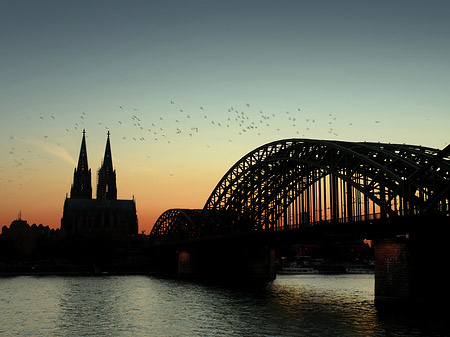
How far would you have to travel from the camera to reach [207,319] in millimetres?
53656

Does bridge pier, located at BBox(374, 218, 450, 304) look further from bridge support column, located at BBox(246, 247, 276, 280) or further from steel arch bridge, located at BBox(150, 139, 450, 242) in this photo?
bridge support column, located at BBox(246, 247, 276, 280)

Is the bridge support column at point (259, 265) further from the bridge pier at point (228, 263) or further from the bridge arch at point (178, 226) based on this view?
the bridge arch at point (178, 226)

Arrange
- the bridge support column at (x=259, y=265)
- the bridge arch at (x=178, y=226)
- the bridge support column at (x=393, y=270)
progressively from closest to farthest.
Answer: the bridge support column at (x=393, y=270) → the bridge support column at (x=259, y=265) → the bridge arch at (x=178, y=226)

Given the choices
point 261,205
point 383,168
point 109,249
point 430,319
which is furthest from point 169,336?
point 109,249

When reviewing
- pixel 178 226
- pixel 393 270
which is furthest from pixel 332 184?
pixel 178 226

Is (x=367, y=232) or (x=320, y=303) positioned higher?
(x=367, y=232)

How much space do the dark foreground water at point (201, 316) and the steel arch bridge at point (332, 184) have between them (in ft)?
36.3

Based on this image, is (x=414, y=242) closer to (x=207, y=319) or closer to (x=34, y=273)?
(x=207, y=319)

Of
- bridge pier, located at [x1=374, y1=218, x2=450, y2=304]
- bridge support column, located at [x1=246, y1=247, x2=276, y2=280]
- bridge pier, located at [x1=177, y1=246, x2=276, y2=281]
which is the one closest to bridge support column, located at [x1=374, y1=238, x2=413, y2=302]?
bridge pier, located at [x1=374, y1=218, x2=450, y2=304]

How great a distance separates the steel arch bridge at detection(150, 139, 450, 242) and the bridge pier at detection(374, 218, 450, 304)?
2.49 meters

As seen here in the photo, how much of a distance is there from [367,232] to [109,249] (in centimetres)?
13351

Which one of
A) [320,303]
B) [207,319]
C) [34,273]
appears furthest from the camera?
[34,273]

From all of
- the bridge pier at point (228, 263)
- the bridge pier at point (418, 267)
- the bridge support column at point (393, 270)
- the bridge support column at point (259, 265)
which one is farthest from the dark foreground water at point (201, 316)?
the bridge pier at point (228, 263)

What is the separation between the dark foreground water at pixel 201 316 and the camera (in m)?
45.4
